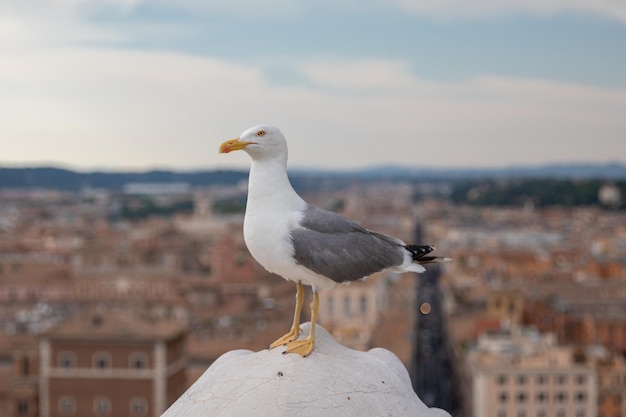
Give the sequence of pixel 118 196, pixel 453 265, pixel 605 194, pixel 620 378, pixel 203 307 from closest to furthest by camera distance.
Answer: pixel 620 378 < pixel 203 307 < pixel 453 265 < pixel 605 194 < pixel 118 196

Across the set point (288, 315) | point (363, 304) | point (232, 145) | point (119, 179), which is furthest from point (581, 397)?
point (119, 179)

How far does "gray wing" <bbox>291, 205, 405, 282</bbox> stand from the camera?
440cm

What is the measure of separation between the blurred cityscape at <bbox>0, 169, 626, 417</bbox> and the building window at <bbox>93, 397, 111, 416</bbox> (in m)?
0.03

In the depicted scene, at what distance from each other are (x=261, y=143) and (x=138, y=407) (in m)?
28.1

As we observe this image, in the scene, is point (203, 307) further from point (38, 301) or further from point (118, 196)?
point (118, 196)

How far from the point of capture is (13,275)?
71250 mm

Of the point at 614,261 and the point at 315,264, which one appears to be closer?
the point at 315,264

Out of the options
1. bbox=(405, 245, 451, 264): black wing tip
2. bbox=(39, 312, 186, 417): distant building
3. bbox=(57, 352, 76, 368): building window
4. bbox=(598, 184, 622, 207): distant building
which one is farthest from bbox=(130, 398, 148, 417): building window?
bbox=(598, 184, 622, 207): distant building

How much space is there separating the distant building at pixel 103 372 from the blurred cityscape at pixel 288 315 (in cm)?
4

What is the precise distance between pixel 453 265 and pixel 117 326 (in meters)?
57.9

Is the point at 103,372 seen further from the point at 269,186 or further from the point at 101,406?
the point at 269,186

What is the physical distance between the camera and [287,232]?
4367 millimetres

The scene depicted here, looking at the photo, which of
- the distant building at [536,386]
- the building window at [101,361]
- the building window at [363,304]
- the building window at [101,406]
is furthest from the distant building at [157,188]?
the building window at [101,406]

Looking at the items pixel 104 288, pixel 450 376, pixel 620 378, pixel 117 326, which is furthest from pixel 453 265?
pixel 117 326
